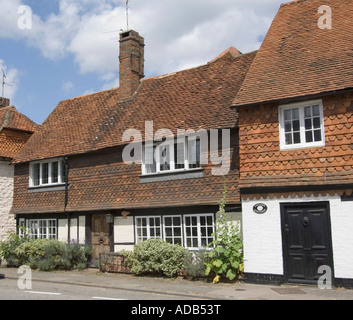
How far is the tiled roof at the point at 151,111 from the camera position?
1522cm

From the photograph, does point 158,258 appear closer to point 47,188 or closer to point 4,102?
point 47,188

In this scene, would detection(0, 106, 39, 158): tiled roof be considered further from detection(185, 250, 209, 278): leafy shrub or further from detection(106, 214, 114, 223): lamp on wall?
detection(185, 250, 209, 278): leafy shrub

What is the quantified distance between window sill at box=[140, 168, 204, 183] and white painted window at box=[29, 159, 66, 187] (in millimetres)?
4638

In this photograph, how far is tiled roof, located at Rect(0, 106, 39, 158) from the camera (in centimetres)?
2067

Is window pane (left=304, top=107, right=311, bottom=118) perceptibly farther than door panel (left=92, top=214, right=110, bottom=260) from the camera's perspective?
No

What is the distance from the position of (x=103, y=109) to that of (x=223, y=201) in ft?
29.4

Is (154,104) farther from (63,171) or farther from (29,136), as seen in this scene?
(29,136)

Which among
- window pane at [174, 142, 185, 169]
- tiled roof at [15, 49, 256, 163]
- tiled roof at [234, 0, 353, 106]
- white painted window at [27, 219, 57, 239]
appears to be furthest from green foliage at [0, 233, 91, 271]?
tiled roof at [234, 0, 353, 106]

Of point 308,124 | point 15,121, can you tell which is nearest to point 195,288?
point 308,124

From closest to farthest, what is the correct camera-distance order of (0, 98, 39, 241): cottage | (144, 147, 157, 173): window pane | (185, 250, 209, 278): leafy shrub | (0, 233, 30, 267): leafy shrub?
1. (185, 250, 209, 278): leafy shrub
2. (144, 147, 157, 173): window pane
3. (0, 233, 30, 267): leafy shrub
4. (0, 98, 39, 241): cottage

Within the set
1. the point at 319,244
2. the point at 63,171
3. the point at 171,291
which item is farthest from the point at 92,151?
the point at 319,244

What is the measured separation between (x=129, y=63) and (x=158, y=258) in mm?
9414

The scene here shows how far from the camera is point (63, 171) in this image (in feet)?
59.8

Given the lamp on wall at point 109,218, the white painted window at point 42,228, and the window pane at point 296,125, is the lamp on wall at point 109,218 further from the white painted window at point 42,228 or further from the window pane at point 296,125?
the window pane at point 296,125
